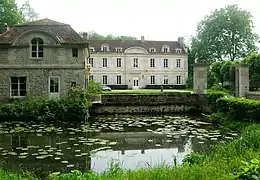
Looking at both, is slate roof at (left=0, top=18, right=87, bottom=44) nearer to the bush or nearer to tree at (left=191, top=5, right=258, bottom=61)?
the bush

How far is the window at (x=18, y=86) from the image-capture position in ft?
80.3

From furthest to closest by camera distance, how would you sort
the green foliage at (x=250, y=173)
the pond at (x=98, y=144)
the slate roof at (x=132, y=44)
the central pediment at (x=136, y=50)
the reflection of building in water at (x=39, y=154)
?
the slate roof at (x=132, y=44), the central pediment at (x=136, y=50), the pond at (x=98, y=144), the reflection of building in water at (x=39, y=154), the green foliage at (x=250, y=173)

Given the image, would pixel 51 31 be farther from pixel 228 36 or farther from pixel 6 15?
pixel 228 36

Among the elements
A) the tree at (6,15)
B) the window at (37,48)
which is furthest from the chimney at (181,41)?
the window at (37,48)

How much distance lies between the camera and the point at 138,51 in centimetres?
5272

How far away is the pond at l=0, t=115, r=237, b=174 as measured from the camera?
10.7m

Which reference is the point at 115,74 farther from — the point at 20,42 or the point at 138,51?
the point at 20,42

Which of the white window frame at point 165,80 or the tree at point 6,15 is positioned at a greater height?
the tree at point 6,15

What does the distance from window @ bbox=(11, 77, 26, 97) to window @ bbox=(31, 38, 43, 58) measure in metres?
1.92

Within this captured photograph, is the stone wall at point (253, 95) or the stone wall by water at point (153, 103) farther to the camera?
the stone wall by water at point (153, 103)

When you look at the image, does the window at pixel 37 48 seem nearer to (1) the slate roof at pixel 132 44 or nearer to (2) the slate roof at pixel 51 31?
(2) the slate roof at pixel 51 31

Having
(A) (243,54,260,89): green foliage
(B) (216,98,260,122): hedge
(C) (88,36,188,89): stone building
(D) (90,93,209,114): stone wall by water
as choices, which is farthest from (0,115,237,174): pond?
(C) (88,36,188,89): stone building

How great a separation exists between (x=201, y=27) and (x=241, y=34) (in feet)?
23.3

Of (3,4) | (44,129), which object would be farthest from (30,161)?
(3,4)
